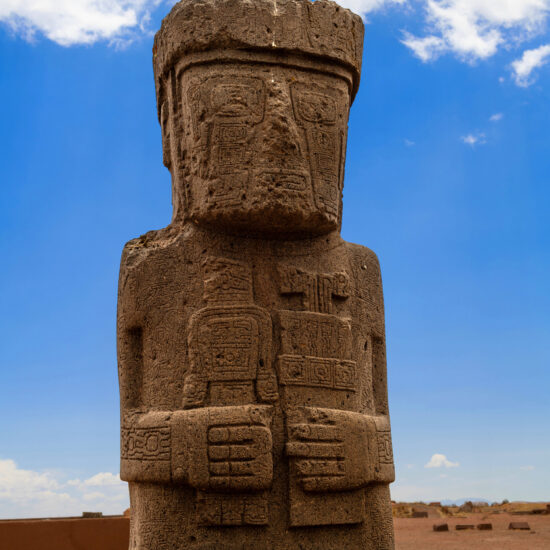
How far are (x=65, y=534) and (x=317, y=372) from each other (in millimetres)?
4782

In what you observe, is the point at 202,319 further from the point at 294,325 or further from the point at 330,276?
the point at 330,276

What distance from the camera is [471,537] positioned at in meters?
10.3

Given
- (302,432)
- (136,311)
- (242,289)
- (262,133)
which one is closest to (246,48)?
(262,133)

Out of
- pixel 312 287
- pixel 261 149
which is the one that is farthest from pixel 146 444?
pixel 261 149

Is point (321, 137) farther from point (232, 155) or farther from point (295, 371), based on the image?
point (295, 371)

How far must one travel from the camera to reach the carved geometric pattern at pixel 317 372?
16.5 feet

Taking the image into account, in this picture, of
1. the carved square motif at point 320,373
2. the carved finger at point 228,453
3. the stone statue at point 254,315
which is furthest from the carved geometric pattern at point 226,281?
the carved finger at point 228,453

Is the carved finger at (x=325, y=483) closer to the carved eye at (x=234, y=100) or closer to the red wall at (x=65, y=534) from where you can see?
the carved eye at (x=234, y=100)

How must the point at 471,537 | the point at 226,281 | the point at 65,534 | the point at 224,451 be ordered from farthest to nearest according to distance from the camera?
the point at 471,537 < the point at 65,534 < the point at 226,281 < the point at 224,451

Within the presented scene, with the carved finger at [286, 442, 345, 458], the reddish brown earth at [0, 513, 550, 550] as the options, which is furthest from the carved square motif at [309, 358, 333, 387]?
the reddish brown earth at [0, 513, 550, 550]

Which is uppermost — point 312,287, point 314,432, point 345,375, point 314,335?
point 312,287

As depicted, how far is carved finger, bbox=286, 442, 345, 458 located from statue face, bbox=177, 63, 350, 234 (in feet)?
5.18

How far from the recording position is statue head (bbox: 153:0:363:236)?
16.9 feet

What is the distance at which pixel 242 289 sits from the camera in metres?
5.14
